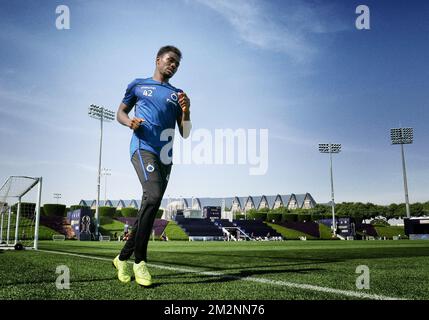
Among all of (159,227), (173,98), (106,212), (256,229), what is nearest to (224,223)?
(256,229)

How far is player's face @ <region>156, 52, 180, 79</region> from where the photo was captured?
4348 millimetres

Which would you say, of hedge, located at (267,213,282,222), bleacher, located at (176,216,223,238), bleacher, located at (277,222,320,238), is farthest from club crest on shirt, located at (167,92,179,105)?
hedge, located at (267,213,282,222)

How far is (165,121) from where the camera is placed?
13.9 feet

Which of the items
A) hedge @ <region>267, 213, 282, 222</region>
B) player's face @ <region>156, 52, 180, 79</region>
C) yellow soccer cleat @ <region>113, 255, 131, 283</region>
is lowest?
hedge @ <region>267, 213, 282, 222</region>

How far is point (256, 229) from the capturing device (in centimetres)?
6256

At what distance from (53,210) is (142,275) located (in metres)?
55.8

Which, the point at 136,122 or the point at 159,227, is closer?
the point at 136,122

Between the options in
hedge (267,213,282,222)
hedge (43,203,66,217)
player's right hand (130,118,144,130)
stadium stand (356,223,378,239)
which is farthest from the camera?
hedge (267,213,282,222)

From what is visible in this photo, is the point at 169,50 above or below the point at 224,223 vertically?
above

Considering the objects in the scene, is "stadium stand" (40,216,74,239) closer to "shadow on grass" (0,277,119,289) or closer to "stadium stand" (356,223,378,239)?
"shadow on grass" (0,277,119,289)

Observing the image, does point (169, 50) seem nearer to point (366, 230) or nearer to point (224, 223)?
point (224, 223)

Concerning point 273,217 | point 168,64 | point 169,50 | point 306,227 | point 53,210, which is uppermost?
point 169,50
